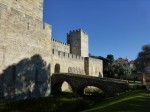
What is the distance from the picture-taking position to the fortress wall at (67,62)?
30408 mm

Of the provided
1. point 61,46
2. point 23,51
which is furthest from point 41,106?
point 61,46

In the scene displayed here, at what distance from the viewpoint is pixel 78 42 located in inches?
1697

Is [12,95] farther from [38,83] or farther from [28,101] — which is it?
[38,83]

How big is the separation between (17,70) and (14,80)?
30.0 inches

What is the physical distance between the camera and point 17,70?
18844 millimetres

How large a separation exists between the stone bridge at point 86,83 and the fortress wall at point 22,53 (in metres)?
4.76

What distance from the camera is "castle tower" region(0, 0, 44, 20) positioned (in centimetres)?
2336

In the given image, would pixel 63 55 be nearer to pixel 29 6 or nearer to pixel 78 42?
pixel 29 6

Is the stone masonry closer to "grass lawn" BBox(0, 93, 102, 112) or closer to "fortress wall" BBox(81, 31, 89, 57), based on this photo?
"grass lawn" BBox(0, 93, 102, 112)

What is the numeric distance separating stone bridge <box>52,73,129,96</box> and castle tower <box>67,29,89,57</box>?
1458 cm

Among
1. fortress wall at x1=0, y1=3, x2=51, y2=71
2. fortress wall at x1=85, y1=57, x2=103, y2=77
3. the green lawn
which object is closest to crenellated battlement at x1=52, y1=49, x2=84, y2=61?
fortress wall at x1=85, y1=57, x2=103, y2=77

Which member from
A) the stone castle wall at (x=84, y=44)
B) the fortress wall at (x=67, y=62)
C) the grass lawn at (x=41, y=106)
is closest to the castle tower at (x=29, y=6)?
the fortress wall at (x=67, y=62)

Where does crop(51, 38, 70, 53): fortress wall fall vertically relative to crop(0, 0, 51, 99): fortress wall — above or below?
above

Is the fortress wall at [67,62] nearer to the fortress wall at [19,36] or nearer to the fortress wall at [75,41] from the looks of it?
the fortress wall at [75,41]
